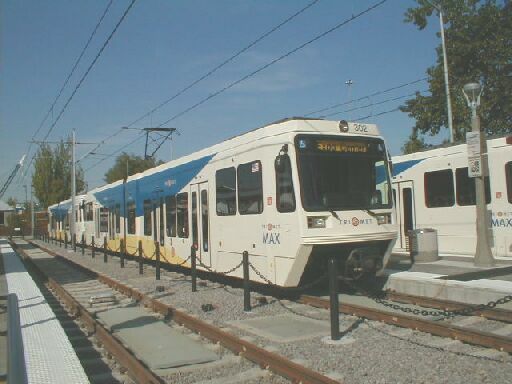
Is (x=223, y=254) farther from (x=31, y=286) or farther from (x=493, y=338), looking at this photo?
(x=493, y=338)

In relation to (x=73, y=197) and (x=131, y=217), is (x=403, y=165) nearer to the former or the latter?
(x=131, y=217)

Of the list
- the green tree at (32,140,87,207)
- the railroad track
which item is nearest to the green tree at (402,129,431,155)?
the railroad track

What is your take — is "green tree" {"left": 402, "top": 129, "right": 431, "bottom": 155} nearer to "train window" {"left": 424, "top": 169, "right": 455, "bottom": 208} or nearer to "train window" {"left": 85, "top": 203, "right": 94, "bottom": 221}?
"train window" {"left": 424, "top": 169, "right": 455, "bottom": 208}

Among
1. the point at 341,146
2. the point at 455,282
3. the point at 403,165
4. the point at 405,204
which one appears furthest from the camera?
the point at 405,204

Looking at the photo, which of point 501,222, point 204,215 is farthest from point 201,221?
point 501,222

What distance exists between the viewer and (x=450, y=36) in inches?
1056

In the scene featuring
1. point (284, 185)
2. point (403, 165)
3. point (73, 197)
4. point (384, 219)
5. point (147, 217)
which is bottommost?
point (384, 219)

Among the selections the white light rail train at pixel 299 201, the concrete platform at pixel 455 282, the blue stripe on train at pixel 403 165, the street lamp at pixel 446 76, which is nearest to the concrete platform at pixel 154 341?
the white light rail train at pixel 299 201

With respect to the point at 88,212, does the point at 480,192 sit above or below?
below

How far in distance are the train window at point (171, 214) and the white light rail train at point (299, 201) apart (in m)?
2.58

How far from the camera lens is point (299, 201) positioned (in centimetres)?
907

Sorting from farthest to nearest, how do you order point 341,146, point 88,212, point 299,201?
point 88,212
point 341,146
point 299,201

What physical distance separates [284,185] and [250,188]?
120cm

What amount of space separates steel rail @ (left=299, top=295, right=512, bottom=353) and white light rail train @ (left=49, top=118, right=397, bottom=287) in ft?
3.41
